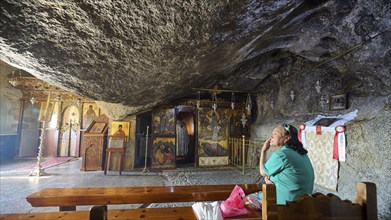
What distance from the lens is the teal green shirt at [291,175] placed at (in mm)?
1669

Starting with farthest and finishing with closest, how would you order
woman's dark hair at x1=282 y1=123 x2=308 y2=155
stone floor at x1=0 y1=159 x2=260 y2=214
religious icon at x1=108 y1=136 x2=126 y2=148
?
religious icon at x1=108 y1=136 x2=126 y2=148 < stone floor at x1=0 y1=159 x2=260 y2=214 < woman's dark hair at x1=282 y1=123 x2=308 y2=155

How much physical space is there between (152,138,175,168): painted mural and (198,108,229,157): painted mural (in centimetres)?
119

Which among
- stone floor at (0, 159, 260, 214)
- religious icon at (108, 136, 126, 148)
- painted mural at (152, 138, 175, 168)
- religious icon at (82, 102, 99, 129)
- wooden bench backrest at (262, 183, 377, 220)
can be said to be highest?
religious icon at (82, 102, 99, 129)

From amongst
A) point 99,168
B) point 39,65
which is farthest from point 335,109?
point 99,168

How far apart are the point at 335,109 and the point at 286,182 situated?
11.2 feet

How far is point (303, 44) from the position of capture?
374 cm

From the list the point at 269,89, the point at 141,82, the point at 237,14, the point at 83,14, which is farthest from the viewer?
the point at 269,89

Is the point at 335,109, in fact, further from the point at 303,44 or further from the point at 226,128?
the point at 226,128

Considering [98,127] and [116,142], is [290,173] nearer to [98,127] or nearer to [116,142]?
[116,142]

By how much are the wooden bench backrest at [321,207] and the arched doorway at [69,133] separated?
1100 cm

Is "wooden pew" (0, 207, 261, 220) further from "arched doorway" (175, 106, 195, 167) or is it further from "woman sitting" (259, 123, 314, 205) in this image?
"arched doorway" (175, 106, 195, 167)

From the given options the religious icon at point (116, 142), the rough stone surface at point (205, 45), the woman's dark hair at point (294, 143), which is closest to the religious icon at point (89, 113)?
the religious icon at point (116, 142)

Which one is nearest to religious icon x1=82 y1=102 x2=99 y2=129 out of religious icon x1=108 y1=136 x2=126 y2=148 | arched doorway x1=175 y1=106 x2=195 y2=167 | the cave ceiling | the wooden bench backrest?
religious icon x1=108 y1=136 x2=126 y2=148

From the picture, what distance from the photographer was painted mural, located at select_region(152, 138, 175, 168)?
6961mm
